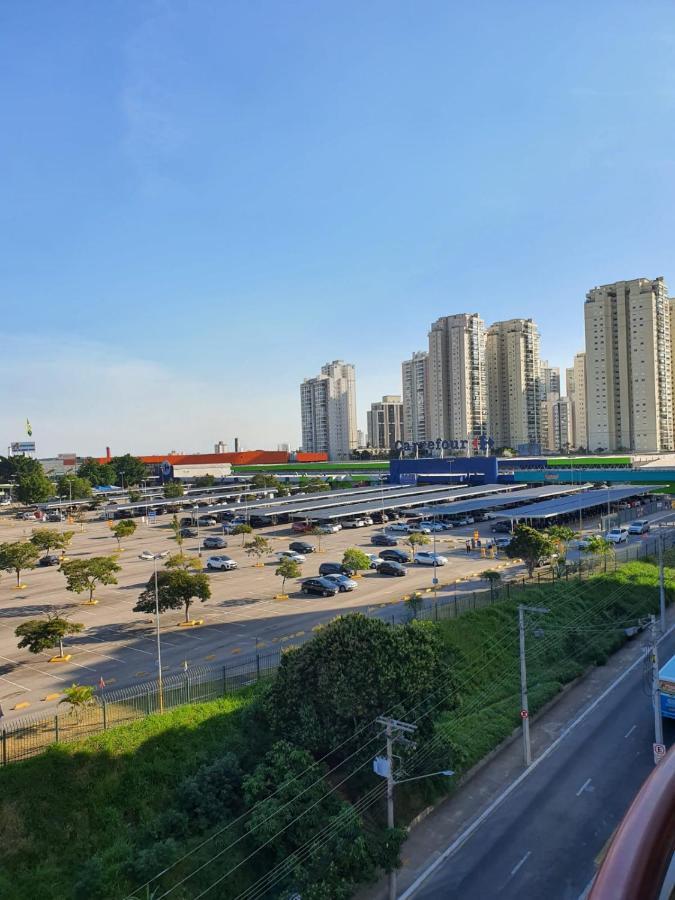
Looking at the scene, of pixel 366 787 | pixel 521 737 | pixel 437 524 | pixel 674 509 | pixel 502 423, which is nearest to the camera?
pixel 366 787

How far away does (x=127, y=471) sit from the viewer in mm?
135250

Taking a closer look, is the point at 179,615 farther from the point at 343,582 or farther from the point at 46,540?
the point at 46,540

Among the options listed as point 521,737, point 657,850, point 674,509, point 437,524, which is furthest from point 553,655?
point 674,509

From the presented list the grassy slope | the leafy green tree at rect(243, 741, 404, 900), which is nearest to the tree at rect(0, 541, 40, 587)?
the grassy slope

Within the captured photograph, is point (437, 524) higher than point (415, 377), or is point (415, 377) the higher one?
point (415, 377)

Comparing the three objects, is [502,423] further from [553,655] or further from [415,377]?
[553,655]

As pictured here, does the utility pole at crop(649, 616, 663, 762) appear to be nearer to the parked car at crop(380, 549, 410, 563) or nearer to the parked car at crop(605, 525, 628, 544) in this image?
the parked car at crop(380, 549, 410, 563)

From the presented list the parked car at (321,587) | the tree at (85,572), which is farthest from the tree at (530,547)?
the tree at (85,572)

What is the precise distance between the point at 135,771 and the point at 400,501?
5994cm

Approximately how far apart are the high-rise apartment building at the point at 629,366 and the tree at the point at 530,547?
103902 mm

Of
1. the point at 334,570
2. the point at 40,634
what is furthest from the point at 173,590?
the point at 334,570

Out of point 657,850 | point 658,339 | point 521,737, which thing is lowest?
point 521,737

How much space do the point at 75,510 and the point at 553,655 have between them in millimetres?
84483

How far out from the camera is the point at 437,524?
65.9m
